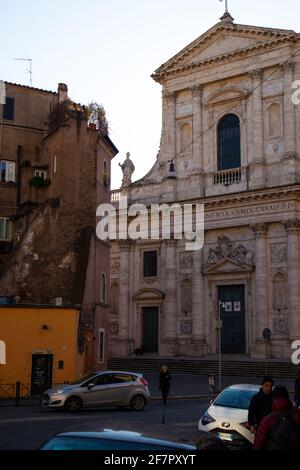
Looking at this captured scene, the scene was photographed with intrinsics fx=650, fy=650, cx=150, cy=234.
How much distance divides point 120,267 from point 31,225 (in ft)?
51.8

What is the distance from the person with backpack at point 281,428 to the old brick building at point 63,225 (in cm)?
1914

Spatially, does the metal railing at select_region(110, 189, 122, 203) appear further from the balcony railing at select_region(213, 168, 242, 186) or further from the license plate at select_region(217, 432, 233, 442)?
the license plate at select_region(217, 432, 233, 442)

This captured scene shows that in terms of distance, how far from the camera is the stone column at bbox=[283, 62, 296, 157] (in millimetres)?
38188

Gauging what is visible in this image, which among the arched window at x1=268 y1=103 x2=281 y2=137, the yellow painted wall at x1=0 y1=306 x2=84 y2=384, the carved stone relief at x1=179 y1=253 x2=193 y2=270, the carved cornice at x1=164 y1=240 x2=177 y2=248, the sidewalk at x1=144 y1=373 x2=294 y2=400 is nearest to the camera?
the yellow painted wall at x1=0 y1=306 x2=84 y2=384

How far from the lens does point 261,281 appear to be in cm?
3784

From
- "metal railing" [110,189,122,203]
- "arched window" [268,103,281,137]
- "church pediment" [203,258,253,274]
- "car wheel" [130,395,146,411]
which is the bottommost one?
"car wheel" [130,395,146,411]

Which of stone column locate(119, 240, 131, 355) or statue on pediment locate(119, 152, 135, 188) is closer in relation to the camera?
stone column locate(119, 240, 131, 355)

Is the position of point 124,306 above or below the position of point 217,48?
below

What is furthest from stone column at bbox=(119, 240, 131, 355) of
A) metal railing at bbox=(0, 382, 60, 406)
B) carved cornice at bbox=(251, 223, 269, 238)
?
metal railing at bbox=(0, 382, 60, 406)

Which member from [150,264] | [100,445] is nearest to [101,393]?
[100,445]

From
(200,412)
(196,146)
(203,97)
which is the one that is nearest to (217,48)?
(203,97)

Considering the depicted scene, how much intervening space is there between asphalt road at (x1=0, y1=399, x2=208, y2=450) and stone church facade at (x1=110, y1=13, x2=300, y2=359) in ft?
49.1

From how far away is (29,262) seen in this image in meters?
28.5
